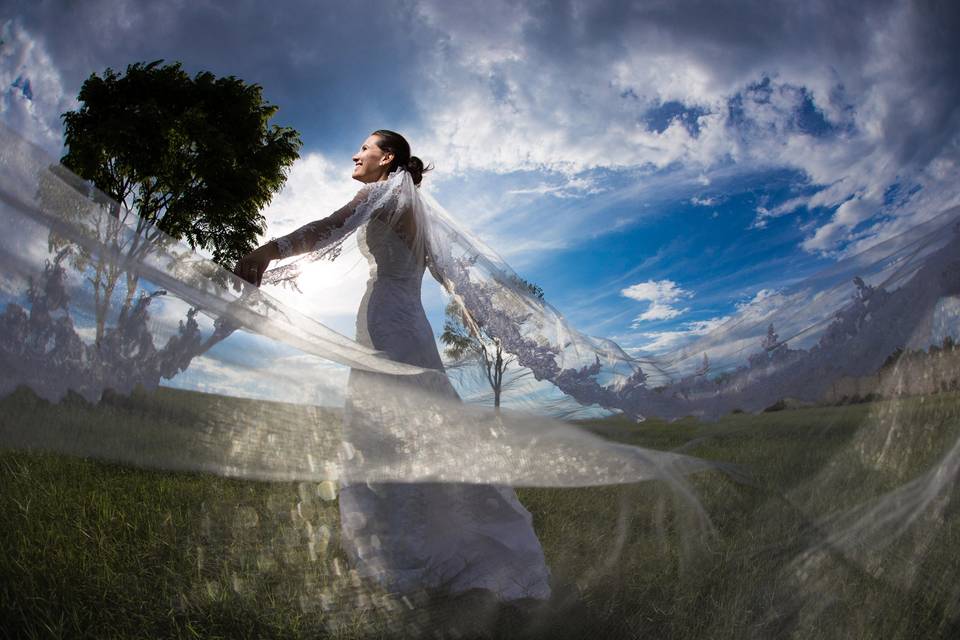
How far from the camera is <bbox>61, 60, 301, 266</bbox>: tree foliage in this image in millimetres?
10531

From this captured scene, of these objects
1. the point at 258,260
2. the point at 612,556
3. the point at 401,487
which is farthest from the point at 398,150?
the point at 612,556

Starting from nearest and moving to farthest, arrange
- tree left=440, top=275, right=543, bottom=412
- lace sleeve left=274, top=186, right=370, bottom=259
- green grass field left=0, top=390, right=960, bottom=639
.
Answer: green grass field left=0, top=390, right=960, bottom=639
lace sleeve left=274, top=186, right=370, bottom=259
tree left=440, top=275, right=543, bottom=412

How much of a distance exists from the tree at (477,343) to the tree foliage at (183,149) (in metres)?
9.71

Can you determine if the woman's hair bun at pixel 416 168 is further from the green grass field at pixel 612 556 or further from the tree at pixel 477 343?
the green grass field at pixel 612 556

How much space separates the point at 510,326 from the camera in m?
3.06

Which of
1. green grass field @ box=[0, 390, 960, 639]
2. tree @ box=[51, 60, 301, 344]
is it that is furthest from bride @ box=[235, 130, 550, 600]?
tree @ box=[51, 60, 301, 344]

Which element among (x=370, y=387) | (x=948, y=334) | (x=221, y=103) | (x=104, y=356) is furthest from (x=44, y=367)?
(x=221, y=103)

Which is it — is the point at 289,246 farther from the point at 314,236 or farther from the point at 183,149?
the point at 183,149

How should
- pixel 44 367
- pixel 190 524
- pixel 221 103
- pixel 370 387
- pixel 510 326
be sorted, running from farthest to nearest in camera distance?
pixel 221 103, pixel 190 524, pixel 510 326, pixel 370 387, pixel 44 367

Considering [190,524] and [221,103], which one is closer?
[190,524]

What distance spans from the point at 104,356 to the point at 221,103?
10709mm

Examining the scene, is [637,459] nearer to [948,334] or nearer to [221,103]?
[948,334]

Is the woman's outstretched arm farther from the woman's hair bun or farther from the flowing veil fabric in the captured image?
the woman's hair bun

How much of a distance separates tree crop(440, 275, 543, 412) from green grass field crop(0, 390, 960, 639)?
60 cm
